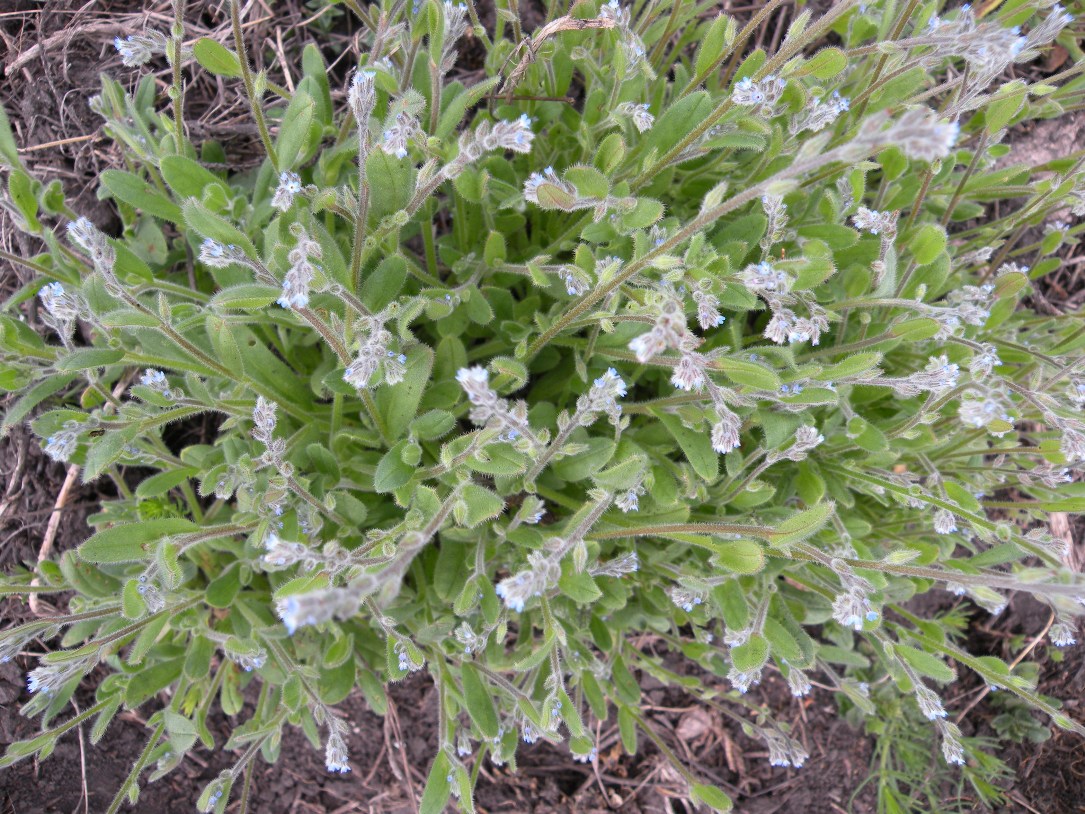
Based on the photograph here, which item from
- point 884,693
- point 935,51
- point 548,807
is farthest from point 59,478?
point 884,693

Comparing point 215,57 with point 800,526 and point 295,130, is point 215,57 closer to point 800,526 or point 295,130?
point 295,130

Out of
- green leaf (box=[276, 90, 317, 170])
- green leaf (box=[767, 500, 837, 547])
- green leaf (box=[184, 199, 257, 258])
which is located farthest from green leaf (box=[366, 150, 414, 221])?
green leaf (box=[767, 500, 837, 547])

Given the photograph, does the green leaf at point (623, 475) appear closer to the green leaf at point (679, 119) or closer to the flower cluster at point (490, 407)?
the flower cluster at point (490, 407)

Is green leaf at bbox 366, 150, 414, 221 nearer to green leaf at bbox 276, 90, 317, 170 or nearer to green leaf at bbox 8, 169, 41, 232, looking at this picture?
green leaf at bbox 276, 90, 317, 170

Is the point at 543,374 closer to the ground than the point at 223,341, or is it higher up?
closer to the ground

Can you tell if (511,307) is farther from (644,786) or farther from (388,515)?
(644,786)

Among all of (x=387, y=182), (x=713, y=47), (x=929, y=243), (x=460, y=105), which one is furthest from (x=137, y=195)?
(x=929, y=243)
